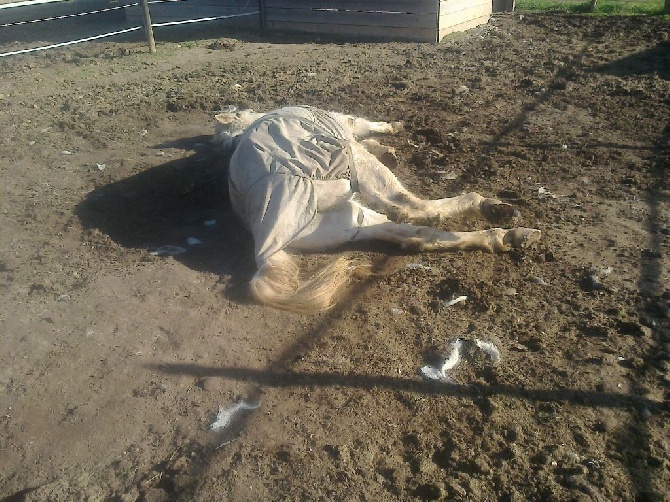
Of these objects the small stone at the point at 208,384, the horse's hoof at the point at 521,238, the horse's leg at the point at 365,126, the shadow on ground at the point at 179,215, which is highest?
the horse's leg at the point at 365,126

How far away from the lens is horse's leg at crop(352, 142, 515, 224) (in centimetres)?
434

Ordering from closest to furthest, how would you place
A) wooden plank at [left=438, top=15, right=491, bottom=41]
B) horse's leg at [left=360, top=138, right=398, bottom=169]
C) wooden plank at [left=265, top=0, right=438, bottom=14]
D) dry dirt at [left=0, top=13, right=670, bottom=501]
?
1. dry dirt at [left=0, top=13, right=670, bottom=501]
2. horse's leg at [left=360, top=138, right=398, bottom=169]
3. wooden plank at [left=265, top=0, right=438, bottom=14]
4. wooden plank at [left=438, top=15, right=491, bottom=41]

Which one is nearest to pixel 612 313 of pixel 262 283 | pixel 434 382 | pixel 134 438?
pixel 434 382

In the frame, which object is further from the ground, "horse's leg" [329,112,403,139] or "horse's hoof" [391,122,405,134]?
"horse's leg" [329,112,403,139]

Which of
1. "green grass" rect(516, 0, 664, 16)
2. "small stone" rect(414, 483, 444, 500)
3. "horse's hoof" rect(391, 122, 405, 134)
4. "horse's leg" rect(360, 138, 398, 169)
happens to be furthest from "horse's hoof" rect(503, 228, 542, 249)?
"green grass" rect(516, 0, 664, 16)

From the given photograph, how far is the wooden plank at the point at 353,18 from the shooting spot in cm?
960

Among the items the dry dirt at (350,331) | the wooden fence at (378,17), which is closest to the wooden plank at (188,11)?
the wooden fence at (378,17)

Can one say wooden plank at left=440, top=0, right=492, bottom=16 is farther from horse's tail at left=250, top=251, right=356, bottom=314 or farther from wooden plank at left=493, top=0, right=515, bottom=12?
horse's tail at left=250, top=251, right=356, bottom=314

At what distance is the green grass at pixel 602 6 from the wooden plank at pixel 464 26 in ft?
6.88

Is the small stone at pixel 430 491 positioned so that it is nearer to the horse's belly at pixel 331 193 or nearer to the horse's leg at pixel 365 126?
the horse's belly at pixel 331 193

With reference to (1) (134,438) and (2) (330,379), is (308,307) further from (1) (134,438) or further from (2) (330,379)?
(1) (134,438)

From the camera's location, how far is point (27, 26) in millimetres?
12164

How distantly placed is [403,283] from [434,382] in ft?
3.03

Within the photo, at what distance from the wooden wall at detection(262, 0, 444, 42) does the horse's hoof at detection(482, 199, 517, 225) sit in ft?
19.4
